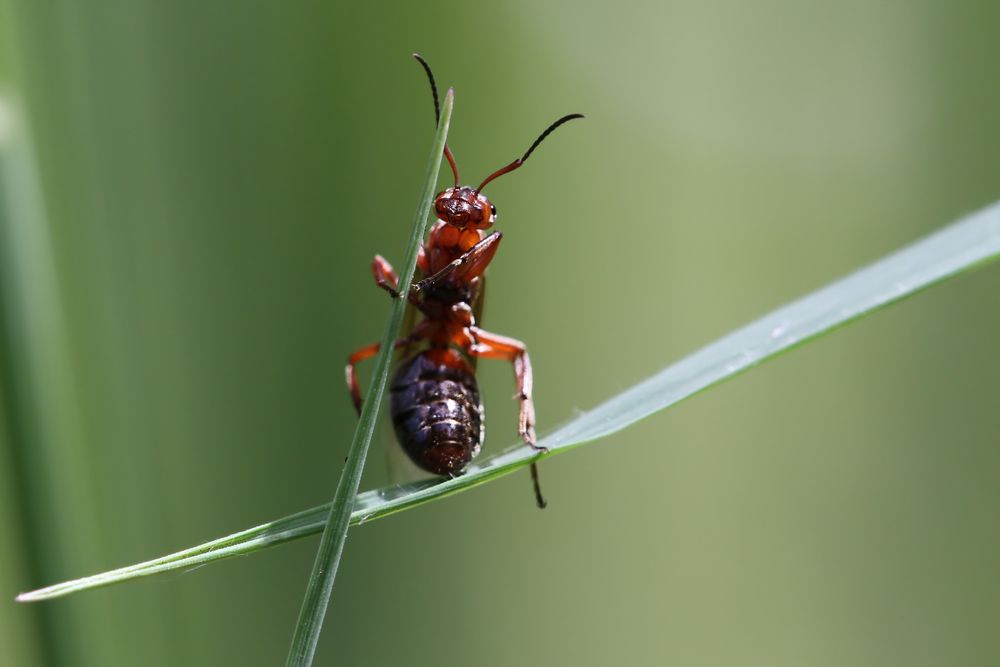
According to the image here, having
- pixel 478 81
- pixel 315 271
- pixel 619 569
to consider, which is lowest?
pixel 619 569

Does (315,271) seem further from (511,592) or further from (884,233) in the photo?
(884,233)

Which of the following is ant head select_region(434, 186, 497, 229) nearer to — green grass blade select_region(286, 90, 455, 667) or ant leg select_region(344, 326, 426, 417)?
ant leg select_region(344, 326, 426, 417)

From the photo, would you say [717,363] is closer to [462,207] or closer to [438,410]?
[438,410]

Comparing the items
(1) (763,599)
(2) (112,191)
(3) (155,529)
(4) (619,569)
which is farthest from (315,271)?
(1) (763,599)

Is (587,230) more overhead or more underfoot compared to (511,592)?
more overhead

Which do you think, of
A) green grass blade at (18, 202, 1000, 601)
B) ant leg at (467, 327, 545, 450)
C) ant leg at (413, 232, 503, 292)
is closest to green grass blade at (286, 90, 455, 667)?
green grass blade at (18, 202, 1000, 601)

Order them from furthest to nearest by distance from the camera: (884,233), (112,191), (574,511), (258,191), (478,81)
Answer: (884,233) → (574,511) → (478,81) → (258,191) → (112,191)

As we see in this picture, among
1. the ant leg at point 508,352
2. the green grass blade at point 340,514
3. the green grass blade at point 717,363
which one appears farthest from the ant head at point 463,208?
the green grass blade at point 340,514
